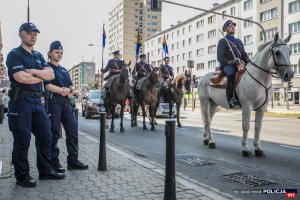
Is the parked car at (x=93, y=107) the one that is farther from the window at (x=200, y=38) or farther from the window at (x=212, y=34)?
the window at (x=200, y=38)

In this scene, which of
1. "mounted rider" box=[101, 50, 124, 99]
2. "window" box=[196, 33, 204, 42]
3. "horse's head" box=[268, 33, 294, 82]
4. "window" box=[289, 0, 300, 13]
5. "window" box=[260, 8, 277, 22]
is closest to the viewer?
"horse's head" box=[268, 33, 294, 82]

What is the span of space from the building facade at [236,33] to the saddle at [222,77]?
42290 millimetres

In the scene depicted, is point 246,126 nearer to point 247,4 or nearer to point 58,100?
point 58,100

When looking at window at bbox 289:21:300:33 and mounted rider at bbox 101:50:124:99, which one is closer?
mounted rider at bbox 101:50:124:99

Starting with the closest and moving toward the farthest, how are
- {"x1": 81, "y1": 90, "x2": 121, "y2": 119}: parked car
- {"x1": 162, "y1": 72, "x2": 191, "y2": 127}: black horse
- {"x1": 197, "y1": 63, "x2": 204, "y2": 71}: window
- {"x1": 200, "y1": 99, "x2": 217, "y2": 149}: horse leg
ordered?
{"x1": 200, "y1": 99, "x2": 217, "y2": 149}: horse leg < {"x1": 162, "y1": 72, "x2": 191, "y2": 127}: black horse < {"x1": 81, "y1": 90, "x2": 121, "y2": 119}: parked car < {"x1": 197, "y1": 63, "x2": 204, "y2": 71}: window

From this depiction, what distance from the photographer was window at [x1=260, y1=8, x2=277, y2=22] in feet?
172

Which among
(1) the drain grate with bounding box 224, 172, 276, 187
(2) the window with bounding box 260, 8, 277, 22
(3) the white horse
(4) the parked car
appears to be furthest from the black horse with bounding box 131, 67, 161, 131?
(2) the window with bounding box 260, 8, 277, 22

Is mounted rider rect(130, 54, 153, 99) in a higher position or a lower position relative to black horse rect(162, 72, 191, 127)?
higher

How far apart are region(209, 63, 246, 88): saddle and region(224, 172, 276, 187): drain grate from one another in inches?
107

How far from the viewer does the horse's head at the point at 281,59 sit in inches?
277

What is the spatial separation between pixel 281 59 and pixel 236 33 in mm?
55059

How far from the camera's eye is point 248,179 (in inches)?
223

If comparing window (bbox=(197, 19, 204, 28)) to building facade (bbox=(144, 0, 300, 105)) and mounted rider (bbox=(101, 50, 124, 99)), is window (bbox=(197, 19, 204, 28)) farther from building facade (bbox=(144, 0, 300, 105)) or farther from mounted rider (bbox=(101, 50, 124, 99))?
mounted rider (bbox=(101, 50, 124, 99))

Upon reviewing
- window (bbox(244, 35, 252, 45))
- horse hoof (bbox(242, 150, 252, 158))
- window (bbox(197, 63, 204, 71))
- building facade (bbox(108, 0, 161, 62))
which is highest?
building facade (bbox(108, 0, 161, 62))
